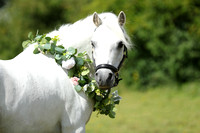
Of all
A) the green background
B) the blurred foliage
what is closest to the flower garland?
the green background

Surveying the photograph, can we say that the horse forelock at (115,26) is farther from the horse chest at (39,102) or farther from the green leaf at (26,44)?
the green leaf at (26,44)

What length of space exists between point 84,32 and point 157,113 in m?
7.13

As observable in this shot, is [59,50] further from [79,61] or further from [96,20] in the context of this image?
[96,20]

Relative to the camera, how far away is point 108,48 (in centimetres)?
319

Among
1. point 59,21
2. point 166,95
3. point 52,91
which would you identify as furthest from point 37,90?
point 59,21

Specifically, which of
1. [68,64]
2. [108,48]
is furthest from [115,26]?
[68,64]

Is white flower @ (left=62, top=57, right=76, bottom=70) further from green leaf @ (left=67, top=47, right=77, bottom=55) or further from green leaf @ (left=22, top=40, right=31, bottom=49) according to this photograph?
green leaf @ (left=22, top=40, right=31, bottom=49)

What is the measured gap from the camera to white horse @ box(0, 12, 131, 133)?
110 inches

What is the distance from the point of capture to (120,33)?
3359 mm

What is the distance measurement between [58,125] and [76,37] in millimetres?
989

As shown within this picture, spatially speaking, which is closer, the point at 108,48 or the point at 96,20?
the point at 108,48

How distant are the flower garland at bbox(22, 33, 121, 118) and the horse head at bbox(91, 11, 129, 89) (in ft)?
0.67

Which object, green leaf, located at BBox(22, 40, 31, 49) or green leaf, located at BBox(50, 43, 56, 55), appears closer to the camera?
green leaf, located at BBox(50, 43, 56, 55)

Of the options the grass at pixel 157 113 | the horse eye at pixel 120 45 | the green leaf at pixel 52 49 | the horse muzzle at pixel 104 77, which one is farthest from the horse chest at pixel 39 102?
the grass at pixel 157 113
